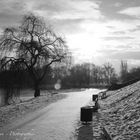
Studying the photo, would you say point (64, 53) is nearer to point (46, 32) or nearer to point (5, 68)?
point (46, 32)

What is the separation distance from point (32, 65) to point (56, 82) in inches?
2446

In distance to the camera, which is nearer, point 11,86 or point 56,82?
point 11,86

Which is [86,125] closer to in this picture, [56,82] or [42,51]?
[42,51]

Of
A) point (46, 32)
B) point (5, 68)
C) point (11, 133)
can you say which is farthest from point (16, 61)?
point (11, 133)

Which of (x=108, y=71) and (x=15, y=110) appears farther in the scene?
(x=108, y=71)

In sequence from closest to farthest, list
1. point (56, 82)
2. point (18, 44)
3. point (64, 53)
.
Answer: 1. point (18, 44)
2. point (64, 53)
3. point (56, 82)

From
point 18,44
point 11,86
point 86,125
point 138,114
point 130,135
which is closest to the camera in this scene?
point 130,135

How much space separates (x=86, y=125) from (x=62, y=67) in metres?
21.0

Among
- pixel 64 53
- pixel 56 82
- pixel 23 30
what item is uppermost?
pixel 23 30

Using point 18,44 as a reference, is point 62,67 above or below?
below

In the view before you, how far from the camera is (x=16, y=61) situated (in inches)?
990

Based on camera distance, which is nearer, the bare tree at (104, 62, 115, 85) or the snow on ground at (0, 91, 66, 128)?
the snow on ground at (0, 91, 66, 128)

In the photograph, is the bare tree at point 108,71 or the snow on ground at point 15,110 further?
the bare tree at point 108,71

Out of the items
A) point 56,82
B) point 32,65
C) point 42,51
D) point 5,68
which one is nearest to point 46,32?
point 42,51
